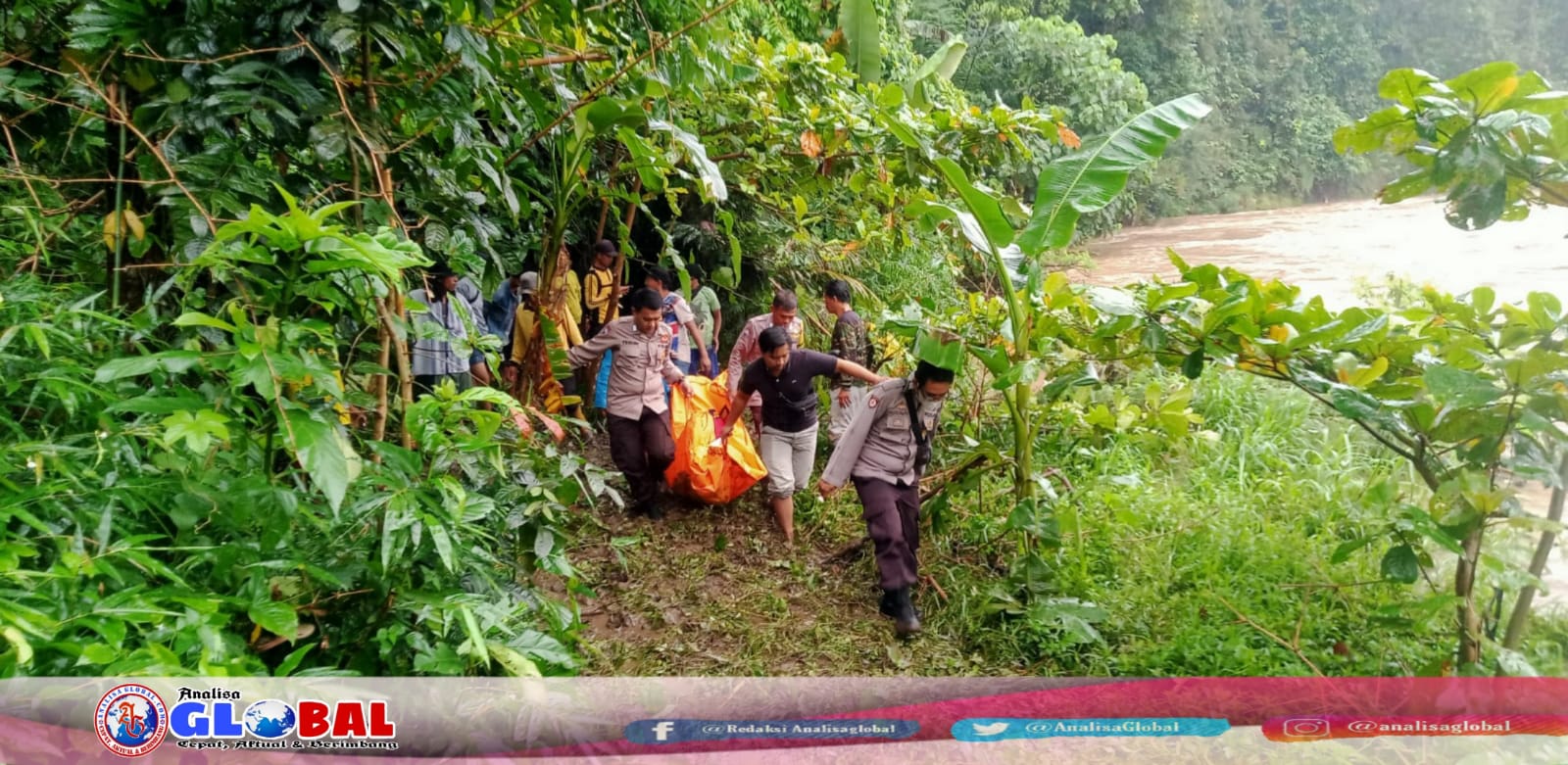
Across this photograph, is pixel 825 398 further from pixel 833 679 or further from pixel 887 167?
pixel 833 679

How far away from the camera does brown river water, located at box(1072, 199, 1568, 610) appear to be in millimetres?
2785

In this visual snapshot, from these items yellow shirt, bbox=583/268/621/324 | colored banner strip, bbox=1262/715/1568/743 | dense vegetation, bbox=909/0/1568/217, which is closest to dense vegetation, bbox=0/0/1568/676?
colored banner strip, bbox=1262/715/1568/743

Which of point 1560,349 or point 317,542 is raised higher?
point 1560,349

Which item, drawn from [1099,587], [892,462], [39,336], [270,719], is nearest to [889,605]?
[892,462]

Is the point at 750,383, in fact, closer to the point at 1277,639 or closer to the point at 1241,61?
the point at 1277,639

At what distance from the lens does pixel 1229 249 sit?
10305mm

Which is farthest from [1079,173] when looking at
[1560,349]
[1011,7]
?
[1011,7]

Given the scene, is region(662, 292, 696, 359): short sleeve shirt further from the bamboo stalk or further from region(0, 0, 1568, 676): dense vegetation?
the bamboo stalk

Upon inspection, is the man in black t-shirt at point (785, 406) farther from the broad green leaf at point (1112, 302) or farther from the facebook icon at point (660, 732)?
the facebook icon at point (660, 732)

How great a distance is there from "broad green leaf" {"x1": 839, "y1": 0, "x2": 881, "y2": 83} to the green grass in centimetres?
215

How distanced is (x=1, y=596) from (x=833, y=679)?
6.13 feet

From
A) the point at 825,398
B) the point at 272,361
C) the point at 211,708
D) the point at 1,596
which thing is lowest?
the point at 825,398

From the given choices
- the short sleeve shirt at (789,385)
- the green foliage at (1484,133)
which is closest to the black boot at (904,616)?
the short sleeve shirt at (789,385)

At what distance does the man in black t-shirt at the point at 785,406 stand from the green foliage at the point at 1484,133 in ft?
6.43
